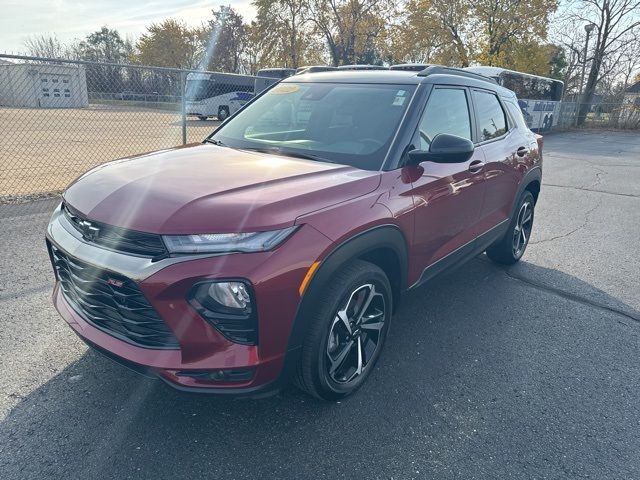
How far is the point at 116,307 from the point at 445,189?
2142 mm

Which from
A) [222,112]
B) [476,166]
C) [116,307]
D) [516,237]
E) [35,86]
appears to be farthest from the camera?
[222,112]

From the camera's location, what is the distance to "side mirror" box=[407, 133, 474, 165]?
8.87ft

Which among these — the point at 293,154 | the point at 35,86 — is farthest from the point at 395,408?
the point at 35,86

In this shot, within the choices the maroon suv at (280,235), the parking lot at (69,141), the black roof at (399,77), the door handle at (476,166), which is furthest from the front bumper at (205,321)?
the parking lot at (69,141)

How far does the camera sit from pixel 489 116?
3996 millimetres

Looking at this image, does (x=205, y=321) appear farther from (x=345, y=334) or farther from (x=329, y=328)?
(x=345, y=334)

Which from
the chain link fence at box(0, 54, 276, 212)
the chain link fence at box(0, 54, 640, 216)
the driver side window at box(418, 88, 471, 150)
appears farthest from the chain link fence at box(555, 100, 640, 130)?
the driver side window at box(418, 88, 471, 150)

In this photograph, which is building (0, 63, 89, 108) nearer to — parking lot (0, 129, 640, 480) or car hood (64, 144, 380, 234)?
parking lot (0, 129, 640, 480)

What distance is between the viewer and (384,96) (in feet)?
10.3

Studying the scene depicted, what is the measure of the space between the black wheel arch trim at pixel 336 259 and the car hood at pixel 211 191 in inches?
9.0

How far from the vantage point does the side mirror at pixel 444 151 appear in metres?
2.71

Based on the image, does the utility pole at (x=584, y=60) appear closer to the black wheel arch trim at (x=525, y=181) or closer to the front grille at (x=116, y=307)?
the black wheel arch trim at (x=525, y=181)

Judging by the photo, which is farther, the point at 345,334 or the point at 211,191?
the point at 345,334

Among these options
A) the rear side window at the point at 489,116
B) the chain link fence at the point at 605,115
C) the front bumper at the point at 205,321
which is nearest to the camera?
the front bumper at the point at 205,321
